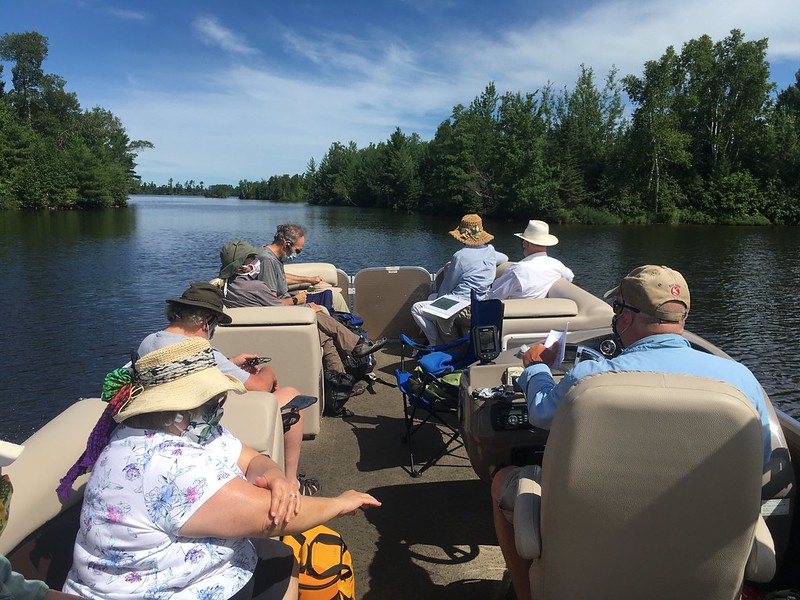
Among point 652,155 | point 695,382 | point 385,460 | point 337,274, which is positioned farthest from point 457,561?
point 652,155

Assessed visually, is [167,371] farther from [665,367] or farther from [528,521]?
[665,367]

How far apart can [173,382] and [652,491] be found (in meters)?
1.37

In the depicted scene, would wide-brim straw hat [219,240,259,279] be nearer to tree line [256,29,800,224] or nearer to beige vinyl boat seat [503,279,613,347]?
beige vinyl boat seat [503,279,613,347]

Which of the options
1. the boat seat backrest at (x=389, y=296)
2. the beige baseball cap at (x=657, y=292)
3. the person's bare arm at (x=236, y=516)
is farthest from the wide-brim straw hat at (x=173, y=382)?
the boat seat backrest at (x=389, y=296)

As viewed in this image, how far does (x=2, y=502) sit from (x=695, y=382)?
1.73m

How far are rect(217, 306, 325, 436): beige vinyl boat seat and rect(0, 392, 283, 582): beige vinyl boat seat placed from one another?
53.8 inches

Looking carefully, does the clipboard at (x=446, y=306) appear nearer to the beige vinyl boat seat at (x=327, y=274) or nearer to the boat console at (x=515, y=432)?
the beige vinyl boat seat at (x=327, y=274)

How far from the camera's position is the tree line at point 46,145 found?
49.9 m

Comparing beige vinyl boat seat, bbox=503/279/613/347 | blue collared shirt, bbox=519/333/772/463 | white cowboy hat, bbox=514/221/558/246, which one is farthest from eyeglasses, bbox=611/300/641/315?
white cowboy hat, bbox=514/221/558/246

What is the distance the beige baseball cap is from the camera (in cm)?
192

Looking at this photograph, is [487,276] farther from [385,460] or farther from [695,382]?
[695,382]

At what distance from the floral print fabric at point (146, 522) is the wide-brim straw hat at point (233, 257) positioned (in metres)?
3.08

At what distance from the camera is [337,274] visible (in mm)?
7203

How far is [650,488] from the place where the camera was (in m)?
1.55
